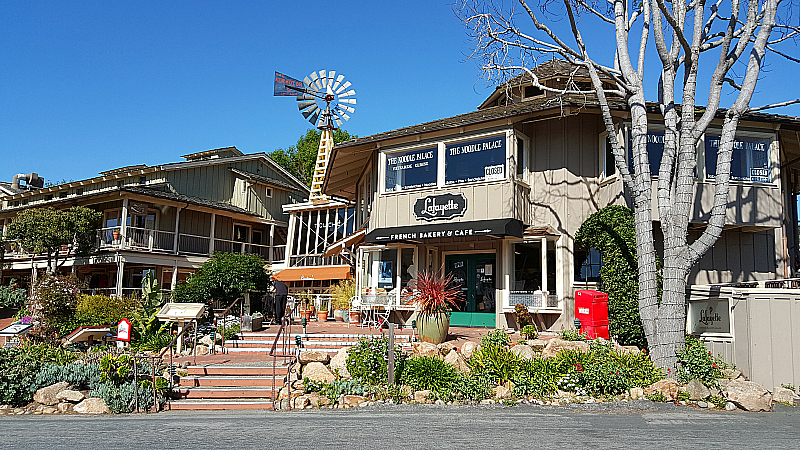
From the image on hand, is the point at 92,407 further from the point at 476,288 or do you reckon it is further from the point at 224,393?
the point at 476,288

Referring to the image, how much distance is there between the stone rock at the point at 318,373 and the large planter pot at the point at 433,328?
2410 mm

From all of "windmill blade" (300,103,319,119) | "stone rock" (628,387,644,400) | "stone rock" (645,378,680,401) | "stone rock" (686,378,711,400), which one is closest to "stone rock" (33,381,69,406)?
"stone rock" (628,387,644,400)

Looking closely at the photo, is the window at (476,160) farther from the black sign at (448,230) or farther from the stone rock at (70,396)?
the stone rock at (70,396)

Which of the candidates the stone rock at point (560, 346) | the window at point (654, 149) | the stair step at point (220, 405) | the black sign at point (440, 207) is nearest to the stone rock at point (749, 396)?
the stone rock at point (560, 346)

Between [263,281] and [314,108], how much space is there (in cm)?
1335

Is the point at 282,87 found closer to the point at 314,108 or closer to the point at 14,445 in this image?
the point at 314,108

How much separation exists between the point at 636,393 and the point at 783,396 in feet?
8.32

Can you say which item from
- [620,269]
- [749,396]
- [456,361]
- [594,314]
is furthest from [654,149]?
[456,361]

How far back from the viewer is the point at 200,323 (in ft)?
54.0

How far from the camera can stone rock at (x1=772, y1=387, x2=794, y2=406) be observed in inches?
404

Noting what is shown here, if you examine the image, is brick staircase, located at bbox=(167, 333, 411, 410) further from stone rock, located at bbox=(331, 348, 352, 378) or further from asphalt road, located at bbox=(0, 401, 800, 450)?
stone rock, located at bbox=(331, 348, 352, 378)

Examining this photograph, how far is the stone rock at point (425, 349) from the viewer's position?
11531mm

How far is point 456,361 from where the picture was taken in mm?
11242

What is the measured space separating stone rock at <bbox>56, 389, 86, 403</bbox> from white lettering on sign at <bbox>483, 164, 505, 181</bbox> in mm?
9952
